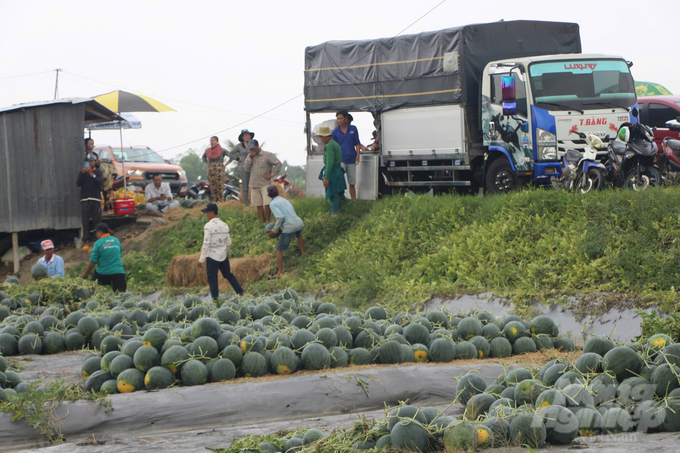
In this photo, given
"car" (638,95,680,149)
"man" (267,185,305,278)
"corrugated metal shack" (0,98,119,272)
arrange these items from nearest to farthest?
1. "man" (267,185,305,278)
2. "car" (638,95,680,149)
3. "corrugated metal shack" (0,98,119,272)

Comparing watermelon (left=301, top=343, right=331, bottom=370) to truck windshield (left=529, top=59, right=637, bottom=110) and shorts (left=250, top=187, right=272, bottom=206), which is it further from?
shorts (left=250, top=187, right=272, bottom=206)

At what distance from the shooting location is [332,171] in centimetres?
Answer: 1525

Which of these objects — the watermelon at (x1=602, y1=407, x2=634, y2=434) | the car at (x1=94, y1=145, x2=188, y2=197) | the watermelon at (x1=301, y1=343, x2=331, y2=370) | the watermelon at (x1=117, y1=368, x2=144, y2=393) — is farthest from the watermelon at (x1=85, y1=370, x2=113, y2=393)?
the car at (x1=94, y1=145, x2=188, y2=197)

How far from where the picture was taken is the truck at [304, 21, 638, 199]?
1330 centimetres

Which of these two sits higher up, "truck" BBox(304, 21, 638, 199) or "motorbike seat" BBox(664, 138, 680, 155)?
"truck" BBox(304, 21, 638, 199)

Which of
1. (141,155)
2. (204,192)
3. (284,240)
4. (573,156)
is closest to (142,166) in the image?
(141,155)

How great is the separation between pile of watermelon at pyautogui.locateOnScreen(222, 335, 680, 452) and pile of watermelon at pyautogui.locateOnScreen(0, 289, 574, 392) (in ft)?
6.44

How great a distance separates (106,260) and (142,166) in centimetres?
1367

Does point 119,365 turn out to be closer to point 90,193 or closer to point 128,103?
point 90,193

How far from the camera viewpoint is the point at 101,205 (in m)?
18.9

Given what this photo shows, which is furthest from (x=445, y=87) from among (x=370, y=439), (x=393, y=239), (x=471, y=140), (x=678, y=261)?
(x=370, y=439)

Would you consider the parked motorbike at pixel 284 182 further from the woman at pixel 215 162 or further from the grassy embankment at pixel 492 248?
the grassy embankment at pixel 492 248

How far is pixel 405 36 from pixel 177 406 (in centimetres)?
1230

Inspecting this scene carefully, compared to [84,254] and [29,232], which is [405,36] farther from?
[29,232]
